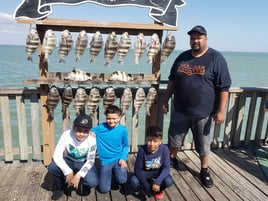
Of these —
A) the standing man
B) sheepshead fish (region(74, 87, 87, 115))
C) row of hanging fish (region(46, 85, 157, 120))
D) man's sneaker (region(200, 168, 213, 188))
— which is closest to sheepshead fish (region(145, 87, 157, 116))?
row of hanging fish (region(46, 85, 157, 120))

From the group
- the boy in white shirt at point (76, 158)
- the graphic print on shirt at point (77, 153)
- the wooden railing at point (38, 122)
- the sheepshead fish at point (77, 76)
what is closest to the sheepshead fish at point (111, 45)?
the sheepshead fish at point (77, 76)

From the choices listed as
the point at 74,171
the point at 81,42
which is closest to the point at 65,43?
the point at 81,42

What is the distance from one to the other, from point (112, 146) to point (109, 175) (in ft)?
1.11

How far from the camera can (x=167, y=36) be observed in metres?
3.50

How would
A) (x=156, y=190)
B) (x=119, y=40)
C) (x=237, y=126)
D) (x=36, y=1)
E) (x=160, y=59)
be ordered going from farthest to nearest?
(x=237, y=126), (x=160, y=59), (x=119, y=40), (x=36, y=1), (x=156, y=190)

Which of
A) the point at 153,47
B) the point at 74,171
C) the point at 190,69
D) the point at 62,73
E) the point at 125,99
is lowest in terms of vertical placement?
the point at 74,171

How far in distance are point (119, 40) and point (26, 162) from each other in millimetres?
2124

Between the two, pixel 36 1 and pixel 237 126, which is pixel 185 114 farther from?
pixel 36 1

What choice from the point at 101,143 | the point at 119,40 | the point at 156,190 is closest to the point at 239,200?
the point at 156,190

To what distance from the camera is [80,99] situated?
343 cm

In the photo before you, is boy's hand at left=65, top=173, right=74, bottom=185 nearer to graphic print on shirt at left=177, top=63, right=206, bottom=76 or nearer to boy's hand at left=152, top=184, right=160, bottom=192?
boy's hand at left=152, top=184, right=160, bottom=192

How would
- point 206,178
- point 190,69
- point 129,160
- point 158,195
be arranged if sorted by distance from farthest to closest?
point 129,160
point 206,178
point 190,69
point 158,195

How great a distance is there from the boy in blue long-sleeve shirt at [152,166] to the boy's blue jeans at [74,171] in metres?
0.44

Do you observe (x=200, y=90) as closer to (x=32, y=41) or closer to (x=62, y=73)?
(x=62, y=73)
